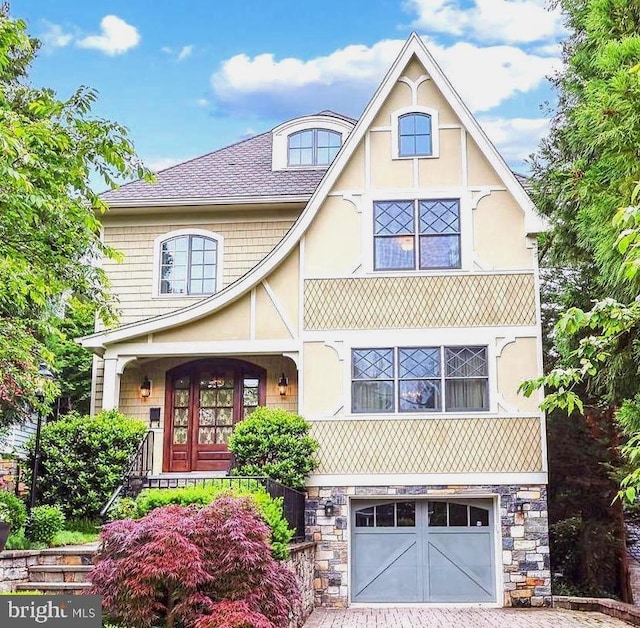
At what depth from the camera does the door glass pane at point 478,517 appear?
43.1 feet

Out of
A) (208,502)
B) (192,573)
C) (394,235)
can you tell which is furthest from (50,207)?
(394,235)

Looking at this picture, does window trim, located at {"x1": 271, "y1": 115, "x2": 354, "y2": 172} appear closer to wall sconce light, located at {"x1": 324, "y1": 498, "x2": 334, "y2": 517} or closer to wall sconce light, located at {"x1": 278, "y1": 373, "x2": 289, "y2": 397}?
wall sconce light, located at {"x1": 278, "y1": 373, "x2": 289, "y2": 397}

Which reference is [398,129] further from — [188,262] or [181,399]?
[181,399]

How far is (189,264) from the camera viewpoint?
15.4 m

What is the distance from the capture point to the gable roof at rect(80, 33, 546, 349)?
44.5 ft

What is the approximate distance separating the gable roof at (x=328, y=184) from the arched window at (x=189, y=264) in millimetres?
1724

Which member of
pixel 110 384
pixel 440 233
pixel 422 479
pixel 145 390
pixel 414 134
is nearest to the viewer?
pixel 422 479

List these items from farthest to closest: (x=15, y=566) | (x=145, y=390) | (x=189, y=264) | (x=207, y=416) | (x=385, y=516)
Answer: (x=189, y=264), (x=207, y=416), (x=145, y=390), (x=385, y=516), (x=15, y=566)

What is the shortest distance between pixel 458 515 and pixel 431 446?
1.32 meters

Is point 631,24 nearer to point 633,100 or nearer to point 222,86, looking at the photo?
point 633,100

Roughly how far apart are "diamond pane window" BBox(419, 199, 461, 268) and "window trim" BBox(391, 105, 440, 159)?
0.89 metres

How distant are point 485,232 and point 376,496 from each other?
4916 mm

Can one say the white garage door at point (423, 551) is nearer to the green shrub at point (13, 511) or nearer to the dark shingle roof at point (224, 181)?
the green shrub at point (13, 511)

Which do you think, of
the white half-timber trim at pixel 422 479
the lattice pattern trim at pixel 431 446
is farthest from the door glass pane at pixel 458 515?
the lattice pattern trim at pixel 431 446
